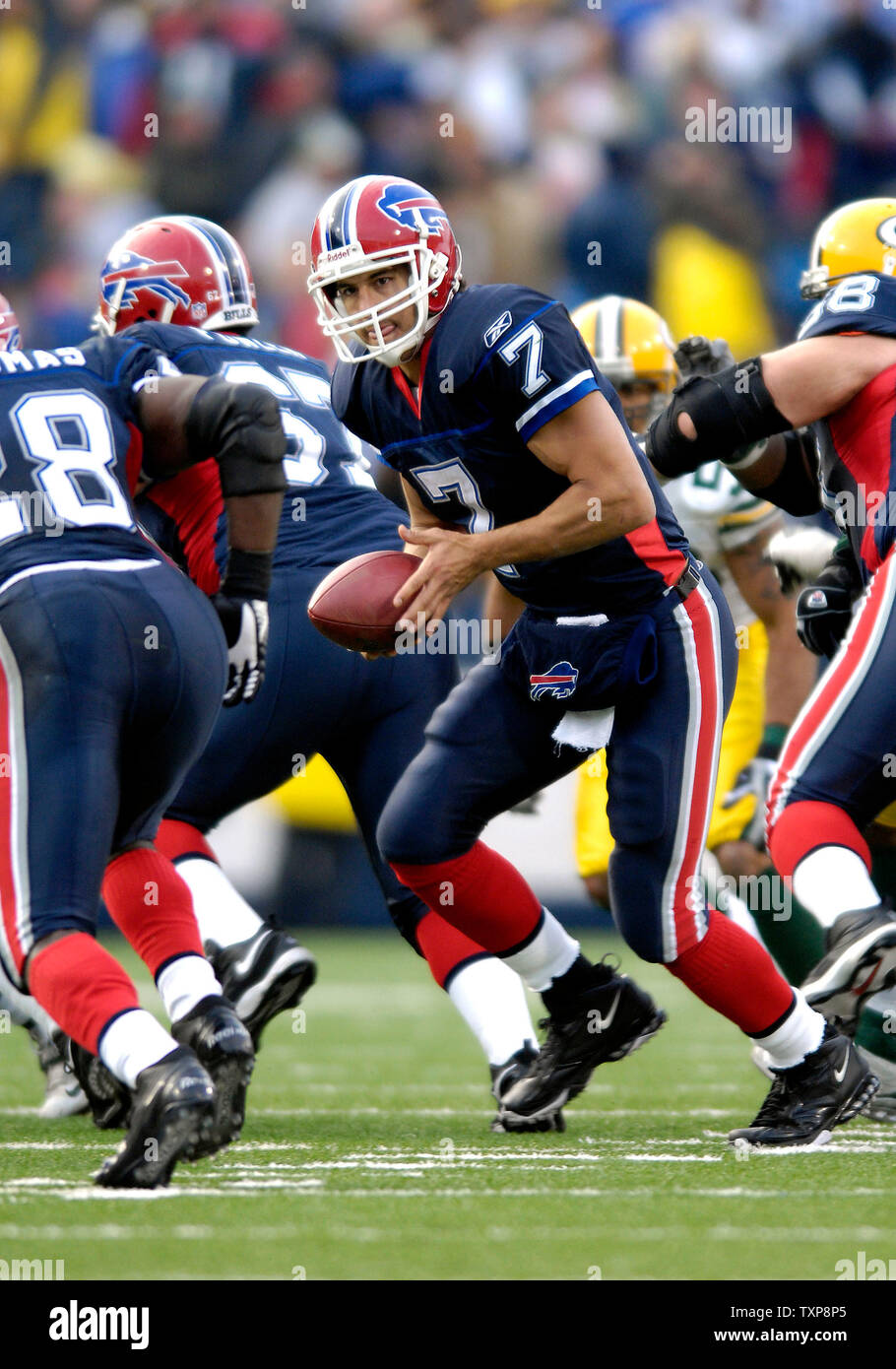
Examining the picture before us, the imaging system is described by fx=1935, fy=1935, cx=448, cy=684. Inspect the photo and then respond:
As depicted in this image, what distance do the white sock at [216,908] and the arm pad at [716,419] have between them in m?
1.40

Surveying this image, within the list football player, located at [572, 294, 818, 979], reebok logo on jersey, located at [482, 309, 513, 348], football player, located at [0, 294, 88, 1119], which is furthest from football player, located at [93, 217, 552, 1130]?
football player, located at [572, 294, 818, 979]

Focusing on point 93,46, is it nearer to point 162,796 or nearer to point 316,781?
point 316,781

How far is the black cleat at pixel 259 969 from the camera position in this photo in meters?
4.29

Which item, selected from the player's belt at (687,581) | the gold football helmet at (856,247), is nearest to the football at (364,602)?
the player's belt at (687,581)

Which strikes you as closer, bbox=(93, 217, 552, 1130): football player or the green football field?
the green football field

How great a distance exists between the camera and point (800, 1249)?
8.55 feet

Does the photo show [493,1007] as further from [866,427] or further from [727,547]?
[727,547]

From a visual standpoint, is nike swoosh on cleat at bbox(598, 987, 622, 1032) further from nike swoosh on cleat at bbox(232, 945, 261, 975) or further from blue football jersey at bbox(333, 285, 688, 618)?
blue football jersey at bbox(333, 285, 688, 618)

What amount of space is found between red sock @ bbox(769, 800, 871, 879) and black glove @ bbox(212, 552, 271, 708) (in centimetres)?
102

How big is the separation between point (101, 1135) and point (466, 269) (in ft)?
21.7

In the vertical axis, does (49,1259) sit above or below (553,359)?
below

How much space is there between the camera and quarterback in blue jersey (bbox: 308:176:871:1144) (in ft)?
11.1

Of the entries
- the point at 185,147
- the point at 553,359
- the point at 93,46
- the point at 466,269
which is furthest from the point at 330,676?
the point at 93,46

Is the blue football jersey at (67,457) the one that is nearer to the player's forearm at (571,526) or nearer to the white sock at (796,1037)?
the player's forearm at (571,526)
